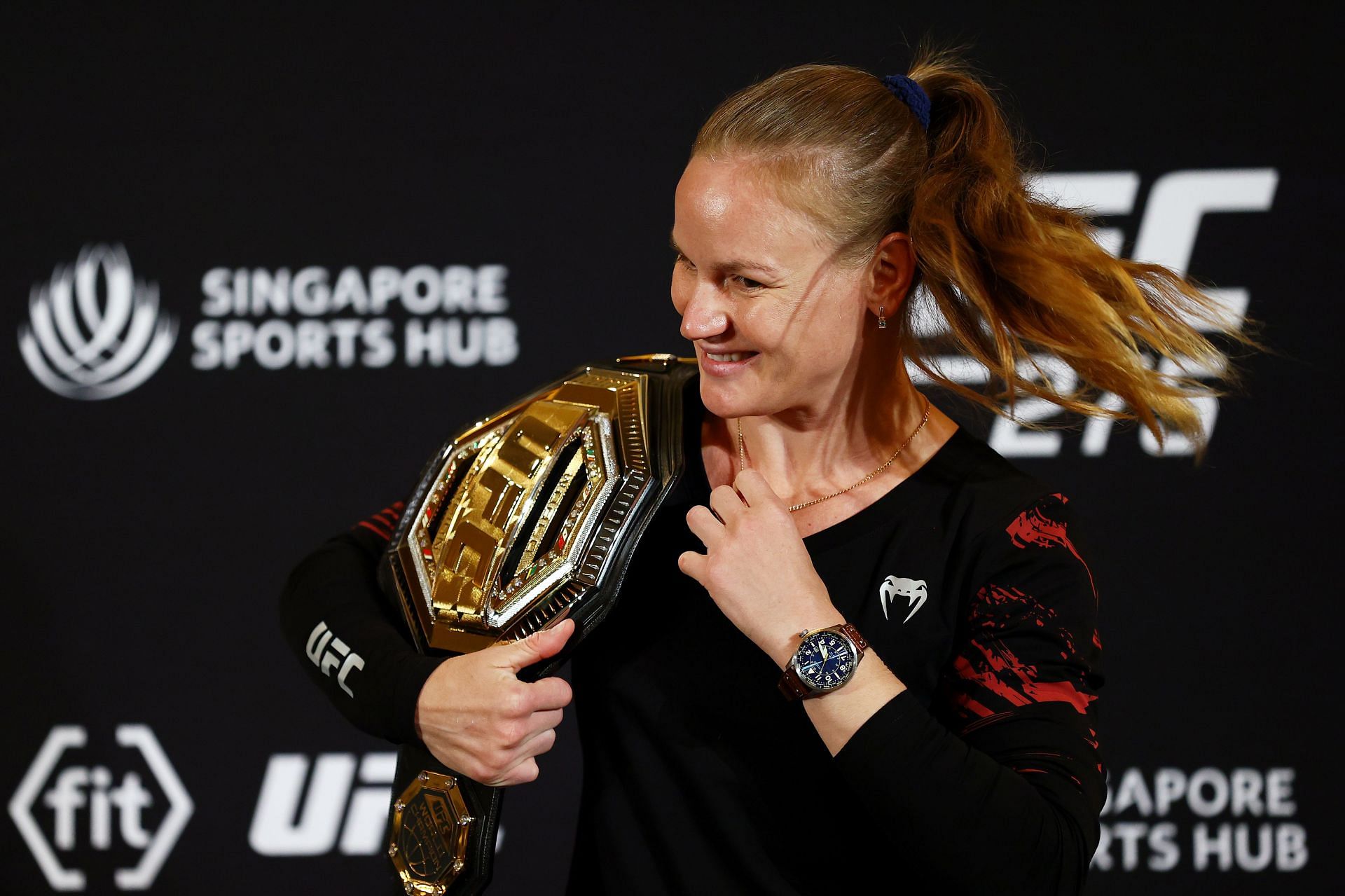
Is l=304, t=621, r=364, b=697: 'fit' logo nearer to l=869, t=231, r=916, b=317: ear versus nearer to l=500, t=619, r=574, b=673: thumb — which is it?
l=500, t=619, r=574, b=673: thumb

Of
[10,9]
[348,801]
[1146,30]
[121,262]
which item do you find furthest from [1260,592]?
[10,9]

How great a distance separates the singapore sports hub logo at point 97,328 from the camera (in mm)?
2525

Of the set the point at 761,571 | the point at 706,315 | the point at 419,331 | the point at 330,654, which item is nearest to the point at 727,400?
the point at 706,315

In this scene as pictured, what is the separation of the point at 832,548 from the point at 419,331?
60.1 inches

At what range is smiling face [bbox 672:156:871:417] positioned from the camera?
3.74 ft

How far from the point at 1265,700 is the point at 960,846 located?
188 centimetres

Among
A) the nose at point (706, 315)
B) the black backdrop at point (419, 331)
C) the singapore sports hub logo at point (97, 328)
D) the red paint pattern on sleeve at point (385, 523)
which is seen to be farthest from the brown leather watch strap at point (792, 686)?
the singapore sports hub logo at point (97, 328)

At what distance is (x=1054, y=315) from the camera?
1197 mm

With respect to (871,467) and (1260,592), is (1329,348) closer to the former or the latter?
(1260,592)

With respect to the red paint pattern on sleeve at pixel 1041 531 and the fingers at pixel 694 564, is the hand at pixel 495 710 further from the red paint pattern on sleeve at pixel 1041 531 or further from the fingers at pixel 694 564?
the red paint pattern on sleeve at pixel 1041 531

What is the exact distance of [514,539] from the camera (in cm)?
129

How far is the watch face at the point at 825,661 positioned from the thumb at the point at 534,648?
259 millimetres

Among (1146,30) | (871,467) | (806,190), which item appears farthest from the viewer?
(1146,30)

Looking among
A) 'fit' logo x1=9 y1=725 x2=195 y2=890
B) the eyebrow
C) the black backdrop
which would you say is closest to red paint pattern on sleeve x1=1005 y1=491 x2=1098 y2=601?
the eyebrow
